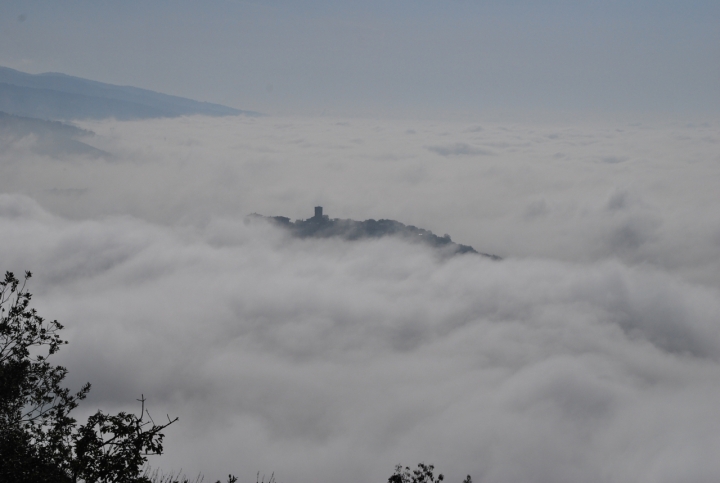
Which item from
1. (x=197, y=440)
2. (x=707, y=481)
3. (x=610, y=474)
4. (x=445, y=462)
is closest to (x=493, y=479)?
(x=445, y=462)

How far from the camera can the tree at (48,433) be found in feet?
53.6

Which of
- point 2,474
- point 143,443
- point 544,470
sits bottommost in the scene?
point 2,474

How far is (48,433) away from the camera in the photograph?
20.2 metres

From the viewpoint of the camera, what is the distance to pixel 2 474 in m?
18.0

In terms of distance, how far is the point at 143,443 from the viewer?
16.5 meters

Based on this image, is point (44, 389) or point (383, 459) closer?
point (44, 389)

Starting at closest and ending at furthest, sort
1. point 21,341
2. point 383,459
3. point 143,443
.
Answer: point 143,443 → point 21,341 → point 383,459

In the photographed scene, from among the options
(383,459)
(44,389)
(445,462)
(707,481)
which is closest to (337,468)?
(383,459)

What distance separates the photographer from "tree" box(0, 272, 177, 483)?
16.3 metres

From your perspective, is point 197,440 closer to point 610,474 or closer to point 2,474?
point 610,474

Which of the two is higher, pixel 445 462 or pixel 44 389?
pixel 445 462

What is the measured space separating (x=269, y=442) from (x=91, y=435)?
201 meters

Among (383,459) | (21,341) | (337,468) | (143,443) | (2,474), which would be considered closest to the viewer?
(143,443)

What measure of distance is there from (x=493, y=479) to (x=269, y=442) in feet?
305
